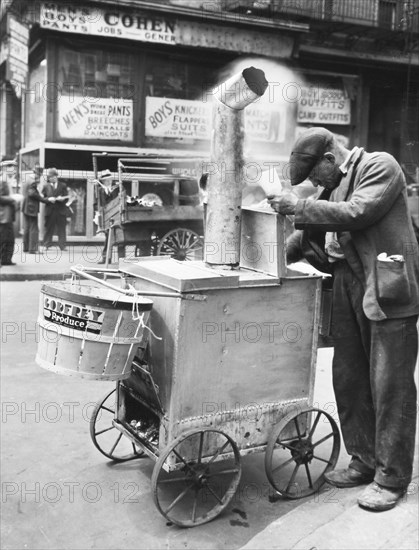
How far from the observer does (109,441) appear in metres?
4.62

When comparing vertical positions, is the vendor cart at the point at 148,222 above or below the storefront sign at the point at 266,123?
below

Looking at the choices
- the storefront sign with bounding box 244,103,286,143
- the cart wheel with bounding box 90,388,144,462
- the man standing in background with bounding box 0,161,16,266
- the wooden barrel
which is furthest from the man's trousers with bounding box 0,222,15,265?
the wooden barrel

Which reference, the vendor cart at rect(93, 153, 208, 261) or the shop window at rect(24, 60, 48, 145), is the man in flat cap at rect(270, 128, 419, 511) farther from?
the shop window at rect(24, 60, 48, 145)

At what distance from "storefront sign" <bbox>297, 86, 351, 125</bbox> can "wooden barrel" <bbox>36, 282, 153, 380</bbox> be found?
1690 cm

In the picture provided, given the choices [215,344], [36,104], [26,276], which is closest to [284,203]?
[215,344]

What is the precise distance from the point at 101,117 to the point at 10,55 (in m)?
2.66

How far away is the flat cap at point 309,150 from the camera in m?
3.38

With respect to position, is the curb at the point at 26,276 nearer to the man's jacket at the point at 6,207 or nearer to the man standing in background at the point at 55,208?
the man's jacket at the point at 6,207

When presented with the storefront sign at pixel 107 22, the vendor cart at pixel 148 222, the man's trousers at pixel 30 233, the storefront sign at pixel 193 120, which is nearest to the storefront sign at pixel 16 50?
the storefront sign at pixel 107 22

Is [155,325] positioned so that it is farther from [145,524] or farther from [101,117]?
[101,117]

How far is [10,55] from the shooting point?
50.8ft

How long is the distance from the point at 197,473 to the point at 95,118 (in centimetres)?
1452

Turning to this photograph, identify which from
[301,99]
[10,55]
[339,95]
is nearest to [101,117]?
[10,55]

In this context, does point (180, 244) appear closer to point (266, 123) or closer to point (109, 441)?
point (266, 123)
